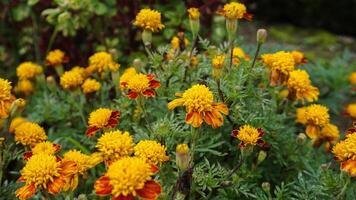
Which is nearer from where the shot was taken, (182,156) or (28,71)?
(182,156)

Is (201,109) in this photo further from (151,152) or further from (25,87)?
(25,87)

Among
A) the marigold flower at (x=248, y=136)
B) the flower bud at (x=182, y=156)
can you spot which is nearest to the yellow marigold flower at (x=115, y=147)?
the flower bud at (x=182, y=156)

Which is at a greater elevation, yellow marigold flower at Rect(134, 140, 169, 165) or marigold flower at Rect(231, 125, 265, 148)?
yellow marigold flower at Rect(134, 140, 169, 165)

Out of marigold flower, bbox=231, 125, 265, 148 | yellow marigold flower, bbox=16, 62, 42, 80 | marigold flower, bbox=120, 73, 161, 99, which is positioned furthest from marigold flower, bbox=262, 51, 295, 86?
yellow marigold flower, bbox=16, 62, 42, 80

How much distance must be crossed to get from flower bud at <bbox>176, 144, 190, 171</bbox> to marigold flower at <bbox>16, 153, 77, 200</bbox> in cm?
27

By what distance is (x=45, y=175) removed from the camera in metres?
1.39

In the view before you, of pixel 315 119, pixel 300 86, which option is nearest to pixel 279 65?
pixel 300 86

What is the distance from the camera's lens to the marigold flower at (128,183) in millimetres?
1225

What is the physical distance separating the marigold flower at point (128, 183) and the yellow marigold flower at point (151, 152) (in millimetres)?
197

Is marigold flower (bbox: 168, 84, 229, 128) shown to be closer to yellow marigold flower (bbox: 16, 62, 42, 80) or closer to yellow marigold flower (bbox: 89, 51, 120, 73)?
yellow marigold flower (bbox: 89, 51, 120, 73)

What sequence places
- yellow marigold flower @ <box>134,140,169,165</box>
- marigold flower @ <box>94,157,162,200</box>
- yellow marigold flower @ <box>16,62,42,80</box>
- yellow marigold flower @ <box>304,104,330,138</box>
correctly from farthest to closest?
yellow marigold flower @ <box>16,62,42,80</box> → yellow marigold flower @ <box>304,104,330,138</box> → yellow marigold flower @ <box>134,140,169,165</box> → marigold flower @ <box>94,157,162,200</box>

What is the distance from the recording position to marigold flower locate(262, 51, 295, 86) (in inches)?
73.6

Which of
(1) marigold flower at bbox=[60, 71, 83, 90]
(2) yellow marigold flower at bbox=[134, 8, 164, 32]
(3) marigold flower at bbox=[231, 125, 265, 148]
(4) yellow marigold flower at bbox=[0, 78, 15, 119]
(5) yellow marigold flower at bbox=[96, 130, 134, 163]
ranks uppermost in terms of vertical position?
(2) yellow marigold flower at bbox=[134, 8, 164, 32]

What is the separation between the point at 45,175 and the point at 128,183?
0.28 metres
